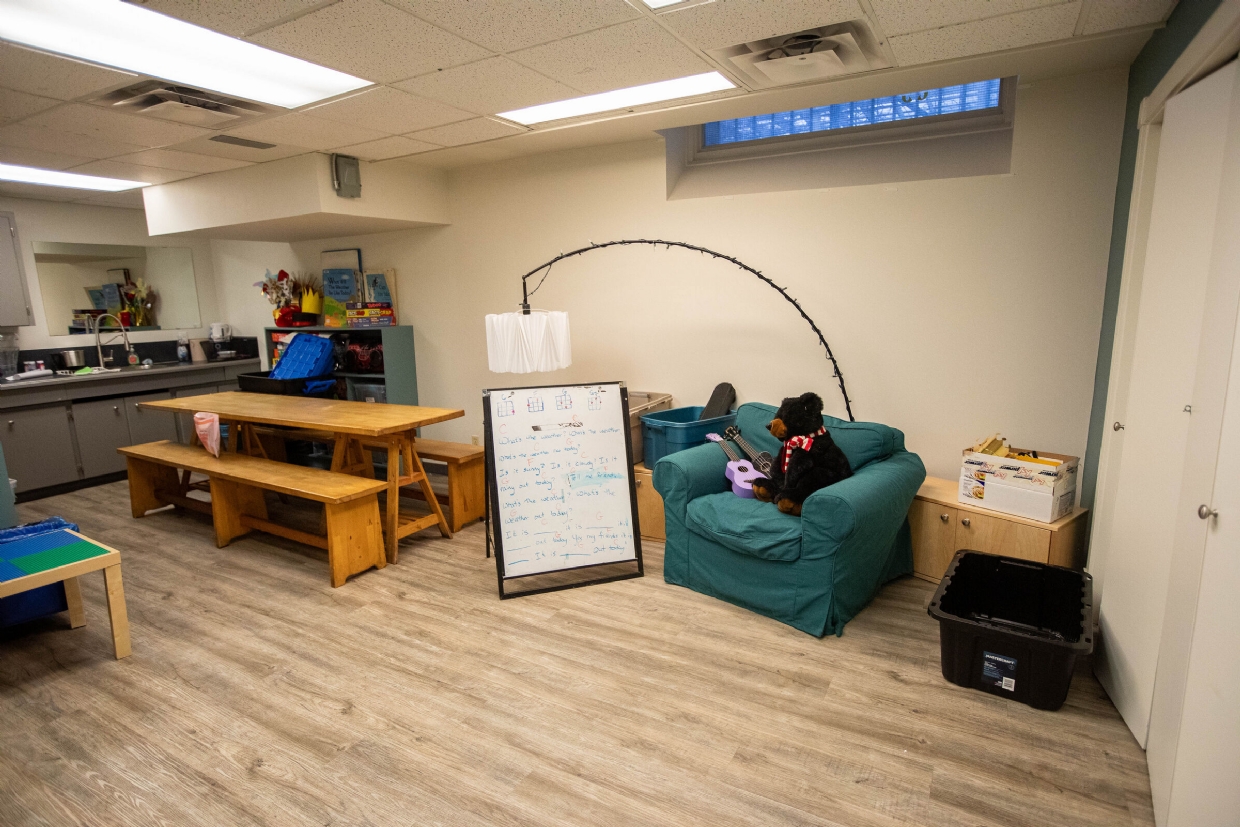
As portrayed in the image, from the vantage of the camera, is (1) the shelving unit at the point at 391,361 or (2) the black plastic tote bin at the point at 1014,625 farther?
(1) the shelving unit at the point at 391,361

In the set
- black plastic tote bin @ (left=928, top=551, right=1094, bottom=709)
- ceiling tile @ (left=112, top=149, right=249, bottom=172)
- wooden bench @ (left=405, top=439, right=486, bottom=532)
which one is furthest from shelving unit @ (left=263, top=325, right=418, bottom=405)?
black plastic tote bin @ (left=928, top=551, right=1094, bottom=709)

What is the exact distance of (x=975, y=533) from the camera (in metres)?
2.91

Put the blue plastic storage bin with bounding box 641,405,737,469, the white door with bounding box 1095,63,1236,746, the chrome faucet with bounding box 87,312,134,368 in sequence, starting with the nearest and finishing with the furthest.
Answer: the white door with bounding box 1095,63,1236,746
the blue plastic storage bin with bounding box 641,405,737,469
the chrome faucet with bounding box 87,312,134,368

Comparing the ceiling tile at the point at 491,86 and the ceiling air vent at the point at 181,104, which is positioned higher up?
the ceiling tile at the point at 491,86

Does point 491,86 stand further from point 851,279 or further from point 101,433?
point 101,433

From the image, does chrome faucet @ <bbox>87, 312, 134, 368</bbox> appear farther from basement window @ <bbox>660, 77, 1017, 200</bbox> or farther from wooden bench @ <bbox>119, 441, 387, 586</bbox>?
basement window @ <bbox>660, 77, 1017, 200</bbox>

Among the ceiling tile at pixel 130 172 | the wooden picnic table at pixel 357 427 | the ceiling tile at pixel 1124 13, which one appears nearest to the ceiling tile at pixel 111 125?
the ceiling tile at pixel 130 172

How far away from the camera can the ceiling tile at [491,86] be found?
2.64 m

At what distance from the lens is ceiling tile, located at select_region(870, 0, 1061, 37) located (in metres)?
2.10

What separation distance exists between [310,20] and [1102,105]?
3247 millimetres

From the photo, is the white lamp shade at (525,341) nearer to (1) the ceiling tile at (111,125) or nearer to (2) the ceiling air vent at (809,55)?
(2) the ceiling air vent at (809,55)

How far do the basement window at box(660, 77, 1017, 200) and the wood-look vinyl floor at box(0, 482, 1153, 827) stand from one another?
7.07 ft

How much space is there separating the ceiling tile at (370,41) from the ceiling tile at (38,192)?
4006 millimetres

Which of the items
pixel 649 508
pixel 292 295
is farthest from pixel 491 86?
pixel 292 295
